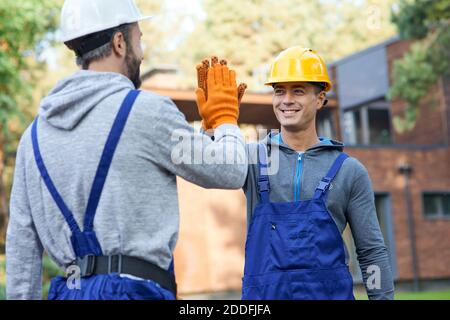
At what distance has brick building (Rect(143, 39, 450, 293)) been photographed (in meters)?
24.8

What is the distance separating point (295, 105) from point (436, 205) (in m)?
25.0

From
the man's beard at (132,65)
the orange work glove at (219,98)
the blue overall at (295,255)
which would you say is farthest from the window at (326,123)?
the man's beard at (132,65)

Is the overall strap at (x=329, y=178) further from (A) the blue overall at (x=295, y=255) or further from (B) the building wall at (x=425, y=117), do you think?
(B) the building wall at (x=425, y=117)

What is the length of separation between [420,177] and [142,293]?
26334 mm

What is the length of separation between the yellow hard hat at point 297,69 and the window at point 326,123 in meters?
24.2

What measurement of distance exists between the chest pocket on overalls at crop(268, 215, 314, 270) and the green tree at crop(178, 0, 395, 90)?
34.1m

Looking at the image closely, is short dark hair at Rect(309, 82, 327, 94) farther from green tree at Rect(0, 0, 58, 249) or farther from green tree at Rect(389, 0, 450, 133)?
green tree at Rect(0, 0, 58, 249)

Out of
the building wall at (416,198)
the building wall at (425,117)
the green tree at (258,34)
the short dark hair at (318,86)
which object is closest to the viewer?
the short dark hair at (318,86)

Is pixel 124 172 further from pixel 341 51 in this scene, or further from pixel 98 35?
pixel 341 51

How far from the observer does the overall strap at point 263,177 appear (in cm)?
391

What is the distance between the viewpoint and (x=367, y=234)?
13.2 ft

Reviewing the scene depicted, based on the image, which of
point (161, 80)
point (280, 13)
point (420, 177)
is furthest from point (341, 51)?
point (420, 177)

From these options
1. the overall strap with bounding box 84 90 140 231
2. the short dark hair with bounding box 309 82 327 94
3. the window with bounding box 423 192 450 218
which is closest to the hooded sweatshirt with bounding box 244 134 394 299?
the short dark hair with bounding box 309 82 327 94
